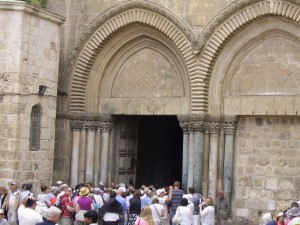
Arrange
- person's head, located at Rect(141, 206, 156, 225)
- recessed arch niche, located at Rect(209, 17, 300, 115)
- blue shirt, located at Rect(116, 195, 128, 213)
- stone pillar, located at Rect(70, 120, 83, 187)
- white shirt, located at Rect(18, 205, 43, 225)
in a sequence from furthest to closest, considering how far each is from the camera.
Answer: stone pillar, located at Rect(70, 120, 83, 187) < recessed arch niche, located at Rect(209, 17, 300, 115) < blue shirt, located at Rect(116, 195, 128, 213) < person's head, located at Rect(141, 206, 156, 225) < white shirt, located at Rect(18, 205, 43, 225)

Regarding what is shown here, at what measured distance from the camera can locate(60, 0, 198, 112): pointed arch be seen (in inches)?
846

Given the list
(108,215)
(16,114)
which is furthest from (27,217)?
(16,114)

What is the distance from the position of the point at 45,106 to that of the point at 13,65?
1.58 metres

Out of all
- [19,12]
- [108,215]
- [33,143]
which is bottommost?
[108,215]

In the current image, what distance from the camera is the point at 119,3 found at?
22266 millimetres

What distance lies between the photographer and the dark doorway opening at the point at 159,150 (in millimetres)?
25672

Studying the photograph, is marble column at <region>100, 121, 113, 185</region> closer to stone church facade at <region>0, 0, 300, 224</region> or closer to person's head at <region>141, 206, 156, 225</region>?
stone church facade at <region>0, 0, 300, 224</region>

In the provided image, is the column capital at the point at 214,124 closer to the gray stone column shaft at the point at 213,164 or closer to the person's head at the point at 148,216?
the gray stone column shaft at the point at 213,164

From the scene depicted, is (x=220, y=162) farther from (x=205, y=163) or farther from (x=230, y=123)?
(x=230, y=123)

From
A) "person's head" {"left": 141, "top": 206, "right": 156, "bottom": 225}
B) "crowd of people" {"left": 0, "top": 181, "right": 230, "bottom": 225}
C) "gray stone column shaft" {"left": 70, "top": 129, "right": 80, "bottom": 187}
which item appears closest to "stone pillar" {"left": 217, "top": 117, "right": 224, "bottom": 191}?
"crowd of people" {"left": 0, "top": 181, "right": 230, "bottom": 225}

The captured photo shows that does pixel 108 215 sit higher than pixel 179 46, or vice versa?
pixel 179 46

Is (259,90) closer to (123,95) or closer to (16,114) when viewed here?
(123,95)

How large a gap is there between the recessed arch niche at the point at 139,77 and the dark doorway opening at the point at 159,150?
7.10ft

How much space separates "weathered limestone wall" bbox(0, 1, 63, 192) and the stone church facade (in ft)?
0.08
